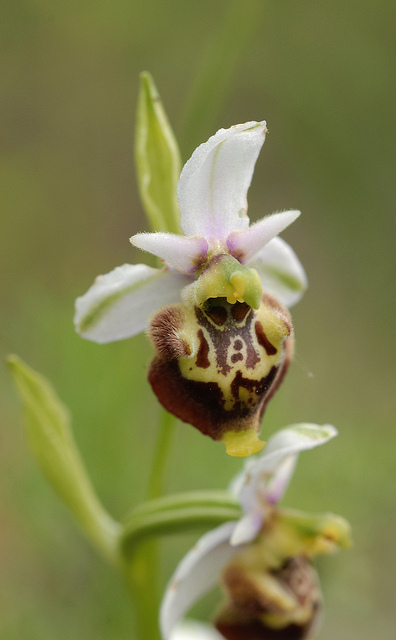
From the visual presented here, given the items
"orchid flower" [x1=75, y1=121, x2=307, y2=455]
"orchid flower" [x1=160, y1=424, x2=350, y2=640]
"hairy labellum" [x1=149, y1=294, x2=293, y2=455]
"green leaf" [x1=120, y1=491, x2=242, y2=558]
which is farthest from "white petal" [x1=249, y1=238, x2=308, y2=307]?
"green leaf" [x1=120, y1=491, x2=242, y2=558]

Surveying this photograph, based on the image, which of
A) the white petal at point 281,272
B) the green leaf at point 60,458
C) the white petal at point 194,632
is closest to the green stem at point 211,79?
the white petal at point 281,272

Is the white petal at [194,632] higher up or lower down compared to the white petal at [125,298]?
lower down

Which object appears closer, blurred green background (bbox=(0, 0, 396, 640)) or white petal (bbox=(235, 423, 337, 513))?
white petal (bbox=(235, 423, 337, 513))

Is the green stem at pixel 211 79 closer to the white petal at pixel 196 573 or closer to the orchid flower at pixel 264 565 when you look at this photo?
the orchid flower at pixel 264 565

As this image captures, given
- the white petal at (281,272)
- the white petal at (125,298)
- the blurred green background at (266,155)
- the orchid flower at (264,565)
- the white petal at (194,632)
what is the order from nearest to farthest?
the white petal at (125,298) → the white petal at (281,272) → the orchid flower at (264,565) → the white petal at (194,632) → the blurred green background at (266,155)

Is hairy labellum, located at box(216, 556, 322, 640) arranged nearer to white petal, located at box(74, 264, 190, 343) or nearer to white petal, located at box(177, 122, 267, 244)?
white petal, located at box(74, 264, 190, 343)
